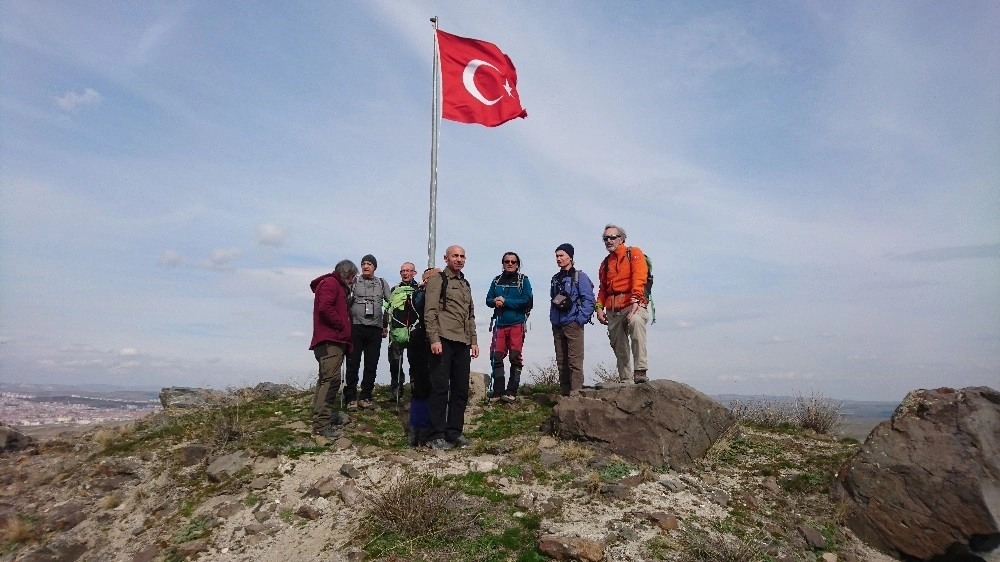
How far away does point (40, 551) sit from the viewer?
5641 millimetres

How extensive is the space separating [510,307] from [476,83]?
4.96 m

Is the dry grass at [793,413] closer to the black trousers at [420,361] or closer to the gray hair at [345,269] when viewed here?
the black trousers at [420,361]

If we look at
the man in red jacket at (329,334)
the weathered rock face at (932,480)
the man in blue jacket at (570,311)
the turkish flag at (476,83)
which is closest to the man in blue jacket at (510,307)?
the man in blue jacket at (570,311)

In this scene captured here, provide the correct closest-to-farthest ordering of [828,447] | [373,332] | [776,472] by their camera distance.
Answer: [776,472] → [828,447] → [373,332]

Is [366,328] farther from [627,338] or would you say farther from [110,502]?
[627,338]

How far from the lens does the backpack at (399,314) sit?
9086mm

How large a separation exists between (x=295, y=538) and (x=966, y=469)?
7.10 meters

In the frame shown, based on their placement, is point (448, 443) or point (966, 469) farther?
point (448, 443)

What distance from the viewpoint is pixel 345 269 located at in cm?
786

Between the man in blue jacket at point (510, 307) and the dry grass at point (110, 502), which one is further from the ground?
the man in blue jacket at point (510, 307)

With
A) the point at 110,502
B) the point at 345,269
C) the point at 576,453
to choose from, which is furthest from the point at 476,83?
the point at 110,502

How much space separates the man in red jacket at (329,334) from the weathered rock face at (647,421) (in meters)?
3.31

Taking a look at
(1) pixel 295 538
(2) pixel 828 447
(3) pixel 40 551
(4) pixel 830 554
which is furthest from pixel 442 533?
(2) pixel 828 447

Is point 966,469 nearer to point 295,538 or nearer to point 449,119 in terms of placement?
point 295,538
